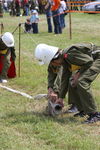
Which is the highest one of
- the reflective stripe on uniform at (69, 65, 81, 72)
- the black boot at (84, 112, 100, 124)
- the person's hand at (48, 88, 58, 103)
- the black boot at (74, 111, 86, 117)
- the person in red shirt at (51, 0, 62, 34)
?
the reflective stripe on uniform at (69, 65, 81, 72)

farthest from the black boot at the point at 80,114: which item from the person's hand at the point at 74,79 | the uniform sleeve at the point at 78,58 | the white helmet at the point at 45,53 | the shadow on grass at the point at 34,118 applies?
the white helmet at the point at 45,53

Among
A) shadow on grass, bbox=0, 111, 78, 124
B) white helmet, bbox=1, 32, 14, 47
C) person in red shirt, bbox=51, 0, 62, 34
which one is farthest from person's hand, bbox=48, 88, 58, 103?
person in red shirt, bbox=51, 0, 62, 34

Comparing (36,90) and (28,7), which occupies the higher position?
(36,90)

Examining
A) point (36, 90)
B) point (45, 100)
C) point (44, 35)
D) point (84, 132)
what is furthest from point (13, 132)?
point (44, 35)

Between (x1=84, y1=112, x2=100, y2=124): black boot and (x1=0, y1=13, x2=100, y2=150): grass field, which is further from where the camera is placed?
(x1=84, y1=112, x2=100, y2=124): black boot

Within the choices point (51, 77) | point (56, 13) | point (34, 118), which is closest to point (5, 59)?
point (51, 77)

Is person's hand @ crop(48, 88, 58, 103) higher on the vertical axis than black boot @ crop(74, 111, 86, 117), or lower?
higher

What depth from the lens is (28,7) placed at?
30.2m

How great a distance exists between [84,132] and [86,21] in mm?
18423

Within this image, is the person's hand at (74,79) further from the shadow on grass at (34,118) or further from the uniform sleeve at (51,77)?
the shadow on grass at (34,118)

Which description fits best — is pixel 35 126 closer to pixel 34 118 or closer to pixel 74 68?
pixel 34 118

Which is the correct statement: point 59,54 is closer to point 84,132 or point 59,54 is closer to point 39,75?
point 84,132

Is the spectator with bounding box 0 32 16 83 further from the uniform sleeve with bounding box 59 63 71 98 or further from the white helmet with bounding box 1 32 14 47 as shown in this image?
the uniform sleeve with bounding box 59 63 71 98

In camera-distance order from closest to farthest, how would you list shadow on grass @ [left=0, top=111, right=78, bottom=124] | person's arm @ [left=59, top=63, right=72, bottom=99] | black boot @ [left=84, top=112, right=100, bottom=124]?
black boot @ [left=84, top=112, right=100, bottom=124] < shadow on grass @ [left=0, top=111, right=78, bottom=124] < person's arm @ [left=59, top=63, right=72, bottom=99]
